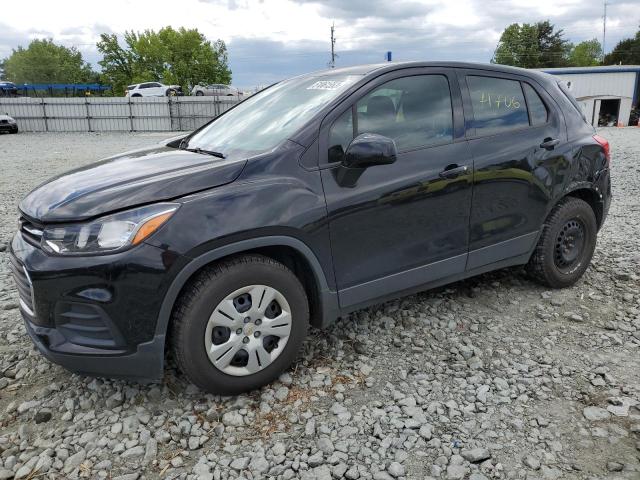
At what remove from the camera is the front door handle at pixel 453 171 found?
3326 millimetres

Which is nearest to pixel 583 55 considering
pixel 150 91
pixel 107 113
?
pixel 150 91

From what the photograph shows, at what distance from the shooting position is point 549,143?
3871 millimetres

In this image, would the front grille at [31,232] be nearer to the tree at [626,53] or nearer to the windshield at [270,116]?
the windshield at [270,116]

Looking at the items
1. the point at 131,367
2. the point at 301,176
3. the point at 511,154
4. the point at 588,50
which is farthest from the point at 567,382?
the point at 588,50

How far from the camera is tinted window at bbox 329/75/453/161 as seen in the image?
308 centimetres

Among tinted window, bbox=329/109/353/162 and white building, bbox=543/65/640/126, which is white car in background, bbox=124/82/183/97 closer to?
white building, bbox=543/65/640/126

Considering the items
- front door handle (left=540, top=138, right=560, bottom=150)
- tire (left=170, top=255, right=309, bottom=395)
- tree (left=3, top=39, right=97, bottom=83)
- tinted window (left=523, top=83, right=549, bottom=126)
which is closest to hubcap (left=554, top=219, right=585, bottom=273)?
front door handle (left=540, top=138, right=560, bottom=150)

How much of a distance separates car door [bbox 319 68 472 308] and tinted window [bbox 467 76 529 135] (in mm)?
181

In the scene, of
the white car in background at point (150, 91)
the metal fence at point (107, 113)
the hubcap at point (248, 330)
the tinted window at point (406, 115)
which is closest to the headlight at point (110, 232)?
the hubcap at point (248, 330)

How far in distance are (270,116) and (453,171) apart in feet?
4.18

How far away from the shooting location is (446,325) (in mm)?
3727

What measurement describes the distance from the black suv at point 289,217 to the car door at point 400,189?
1 centimetres

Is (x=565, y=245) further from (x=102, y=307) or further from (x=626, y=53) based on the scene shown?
(x=626, y=53)

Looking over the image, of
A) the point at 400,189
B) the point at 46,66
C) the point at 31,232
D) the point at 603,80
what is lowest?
the point at 31,232
